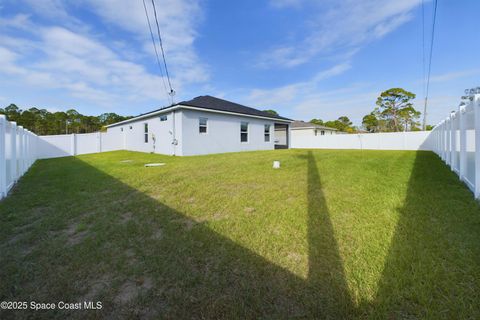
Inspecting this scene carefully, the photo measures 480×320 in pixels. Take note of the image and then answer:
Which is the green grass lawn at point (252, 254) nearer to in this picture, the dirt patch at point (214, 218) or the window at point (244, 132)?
the dirt patch at point (214, 218)

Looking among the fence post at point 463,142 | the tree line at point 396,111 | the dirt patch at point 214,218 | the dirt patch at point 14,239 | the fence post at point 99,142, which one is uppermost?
the tree line at point 396,111

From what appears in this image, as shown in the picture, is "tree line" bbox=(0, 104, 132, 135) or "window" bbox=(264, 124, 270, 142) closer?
"window" bbox=(264, 124, 270, 142)

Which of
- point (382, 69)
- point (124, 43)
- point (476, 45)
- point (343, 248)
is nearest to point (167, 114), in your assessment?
point (124, 43)

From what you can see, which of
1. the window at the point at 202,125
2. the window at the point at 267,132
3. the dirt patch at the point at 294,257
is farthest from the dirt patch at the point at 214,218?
the window at the point at 267,132

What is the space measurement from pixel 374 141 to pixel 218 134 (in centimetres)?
1553

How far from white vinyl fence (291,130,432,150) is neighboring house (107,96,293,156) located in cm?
663

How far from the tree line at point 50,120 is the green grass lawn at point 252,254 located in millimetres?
32525

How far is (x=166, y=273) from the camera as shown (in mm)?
2002

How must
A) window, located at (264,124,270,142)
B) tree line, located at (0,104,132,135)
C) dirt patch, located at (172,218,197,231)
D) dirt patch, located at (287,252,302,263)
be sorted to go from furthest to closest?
tree line, located at (0,104,132,135), window, located at (264,124,270,142), dirt patch, located at (172,218,197,231), dirt patch, located at (287,252,302,263)

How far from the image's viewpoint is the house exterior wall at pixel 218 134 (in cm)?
1231

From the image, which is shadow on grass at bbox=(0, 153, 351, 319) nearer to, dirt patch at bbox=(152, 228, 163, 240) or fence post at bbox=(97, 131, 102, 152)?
dirt patch at bbox=(152, 228, 163, 240)

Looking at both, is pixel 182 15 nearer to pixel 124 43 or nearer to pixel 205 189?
pixel 124 43

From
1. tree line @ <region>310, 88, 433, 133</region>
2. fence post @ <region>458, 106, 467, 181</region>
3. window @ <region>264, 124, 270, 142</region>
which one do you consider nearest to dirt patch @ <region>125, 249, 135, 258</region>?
fence post @ <region>458, 106, 467, 181</region>

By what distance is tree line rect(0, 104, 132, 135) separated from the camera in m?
33.7
